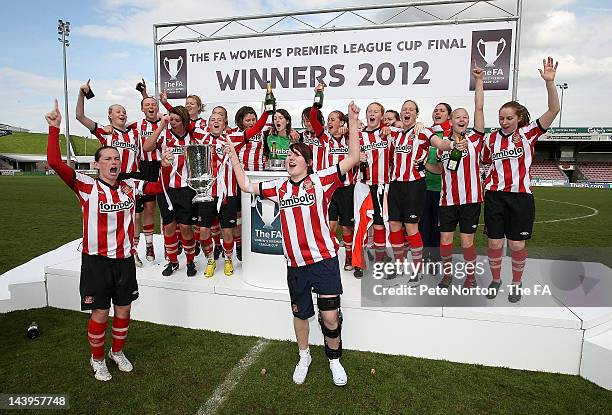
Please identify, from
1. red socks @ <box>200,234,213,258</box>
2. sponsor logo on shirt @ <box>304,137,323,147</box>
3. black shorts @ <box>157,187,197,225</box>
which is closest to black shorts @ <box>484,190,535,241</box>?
sponsor logo on shirt @ <box>304,137,323,147</box>

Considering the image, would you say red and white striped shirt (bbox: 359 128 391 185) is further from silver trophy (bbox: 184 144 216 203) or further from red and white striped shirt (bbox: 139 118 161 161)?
red and white striped shirt (bbox: 139 118 161 161)

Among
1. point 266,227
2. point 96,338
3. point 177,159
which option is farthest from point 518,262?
point 96,338

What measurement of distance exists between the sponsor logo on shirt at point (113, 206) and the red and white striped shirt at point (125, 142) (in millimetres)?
1675

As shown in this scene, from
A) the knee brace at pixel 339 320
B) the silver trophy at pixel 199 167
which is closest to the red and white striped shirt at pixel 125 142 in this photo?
the silver trophy at pixel 199 167

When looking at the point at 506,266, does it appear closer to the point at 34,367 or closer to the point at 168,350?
the point at 168,350

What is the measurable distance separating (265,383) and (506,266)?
10.5 ft

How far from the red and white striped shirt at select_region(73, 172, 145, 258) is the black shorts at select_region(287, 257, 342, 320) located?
137cm

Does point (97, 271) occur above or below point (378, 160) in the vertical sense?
below

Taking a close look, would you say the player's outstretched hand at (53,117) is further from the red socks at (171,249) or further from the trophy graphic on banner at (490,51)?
the trophy graphic on banner at (490,51)

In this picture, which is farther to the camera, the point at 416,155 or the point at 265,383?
the point at 416,155

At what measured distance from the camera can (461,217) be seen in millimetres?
4027

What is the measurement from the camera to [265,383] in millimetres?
3062

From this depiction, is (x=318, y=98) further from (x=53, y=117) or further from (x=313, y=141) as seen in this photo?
(x=53, y=117)

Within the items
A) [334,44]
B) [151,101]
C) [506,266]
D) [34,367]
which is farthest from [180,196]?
[506,266]
